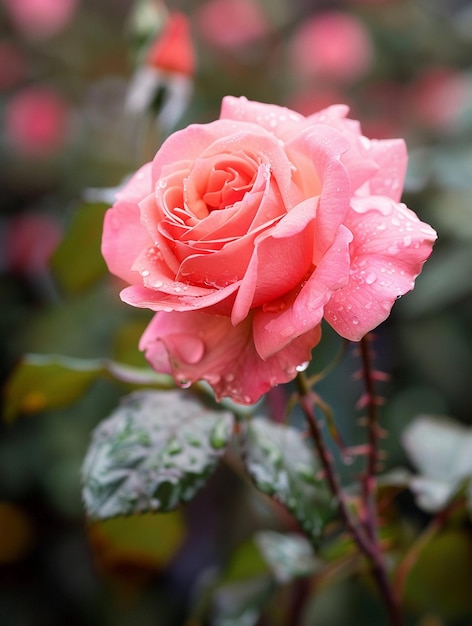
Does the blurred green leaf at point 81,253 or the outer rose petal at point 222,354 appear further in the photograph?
the blurred green leaf at point 81,253

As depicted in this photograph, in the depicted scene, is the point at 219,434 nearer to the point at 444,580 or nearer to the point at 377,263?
the point at 377,263

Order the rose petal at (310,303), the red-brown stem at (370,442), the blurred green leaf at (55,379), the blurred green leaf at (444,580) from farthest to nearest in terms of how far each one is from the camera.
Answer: the blurred green leaf at (444,580)
the blurred green leaf at (55,379)
the red-brown stem at (370,442)
the rose petal at (310,303)

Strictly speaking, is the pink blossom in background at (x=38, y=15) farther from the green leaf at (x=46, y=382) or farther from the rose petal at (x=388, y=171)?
the rose petal at (x=388, y=171)

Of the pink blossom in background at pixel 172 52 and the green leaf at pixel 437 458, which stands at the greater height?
the pink blossom in background at pixel 172 52

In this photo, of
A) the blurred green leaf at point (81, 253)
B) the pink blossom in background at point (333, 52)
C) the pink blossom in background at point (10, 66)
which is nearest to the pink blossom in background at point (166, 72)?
the blurred green leaf at point (81, 253)

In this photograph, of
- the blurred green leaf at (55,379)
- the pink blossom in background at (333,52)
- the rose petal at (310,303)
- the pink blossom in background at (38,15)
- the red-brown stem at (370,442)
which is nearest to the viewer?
the rose petal at (310,303)

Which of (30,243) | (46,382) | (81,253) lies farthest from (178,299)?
(30,243)

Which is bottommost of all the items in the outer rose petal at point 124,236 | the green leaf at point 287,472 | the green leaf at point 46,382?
the green leaf at point 46,382
